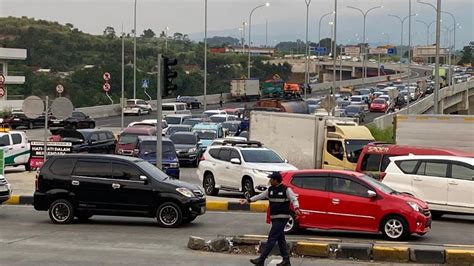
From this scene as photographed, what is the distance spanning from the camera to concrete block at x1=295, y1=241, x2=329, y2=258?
1312 cm

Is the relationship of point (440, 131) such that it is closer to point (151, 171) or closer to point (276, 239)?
point (151, 171)

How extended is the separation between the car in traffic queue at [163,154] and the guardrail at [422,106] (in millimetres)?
22571

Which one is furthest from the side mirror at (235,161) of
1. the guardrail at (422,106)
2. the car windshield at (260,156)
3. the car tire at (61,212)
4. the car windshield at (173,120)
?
the guardrail at (422,106)

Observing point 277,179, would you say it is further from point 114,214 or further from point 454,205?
point 454,205

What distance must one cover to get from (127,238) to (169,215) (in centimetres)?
178

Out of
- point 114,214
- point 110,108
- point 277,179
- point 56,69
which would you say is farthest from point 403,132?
point 56,69

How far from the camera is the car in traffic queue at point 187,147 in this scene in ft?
115

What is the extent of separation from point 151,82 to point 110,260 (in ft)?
283

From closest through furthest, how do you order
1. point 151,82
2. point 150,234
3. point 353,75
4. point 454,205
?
point 150,234 < point 454,205 < point 151,82 < point 353,75

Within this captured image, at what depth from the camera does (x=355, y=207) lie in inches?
602

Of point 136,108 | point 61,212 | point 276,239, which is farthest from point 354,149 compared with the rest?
point 136,108

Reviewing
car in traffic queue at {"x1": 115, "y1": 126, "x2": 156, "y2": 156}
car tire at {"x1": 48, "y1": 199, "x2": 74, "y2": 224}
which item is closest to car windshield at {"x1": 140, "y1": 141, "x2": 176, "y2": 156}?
car in traffic queue at {"x1": 115, "y1": 126, "x2": 156, "y2": 156}

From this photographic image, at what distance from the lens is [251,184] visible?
2262 cm

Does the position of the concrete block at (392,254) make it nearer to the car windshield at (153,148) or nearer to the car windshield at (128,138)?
the car windshield at (153,148)
